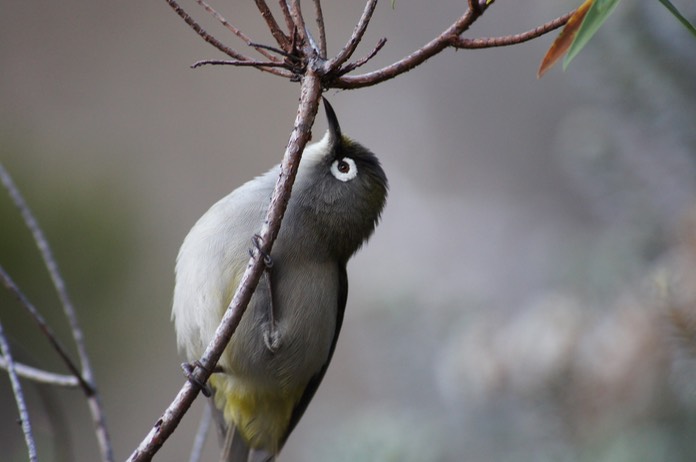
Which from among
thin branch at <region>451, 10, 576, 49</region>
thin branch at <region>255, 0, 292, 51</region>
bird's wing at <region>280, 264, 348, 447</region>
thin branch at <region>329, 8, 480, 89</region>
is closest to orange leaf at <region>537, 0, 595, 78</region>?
thin branch at <region>451, 10, 576, 49</region>

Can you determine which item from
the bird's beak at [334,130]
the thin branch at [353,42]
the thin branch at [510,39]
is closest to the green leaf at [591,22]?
the thin branch at [510,39]

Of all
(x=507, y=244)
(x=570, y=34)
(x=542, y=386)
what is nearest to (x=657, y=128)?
(x=542, y=386)

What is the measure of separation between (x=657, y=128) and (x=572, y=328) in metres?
0.49

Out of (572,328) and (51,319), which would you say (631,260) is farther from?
(51,319)

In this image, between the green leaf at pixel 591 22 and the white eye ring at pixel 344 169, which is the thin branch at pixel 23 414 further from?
the white eye ring at pixel 344 169

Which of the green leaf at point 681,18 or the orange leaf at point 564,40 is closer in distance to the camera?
the green leaf at point 681,18

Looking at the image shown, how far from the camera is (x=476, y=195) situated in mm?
3635

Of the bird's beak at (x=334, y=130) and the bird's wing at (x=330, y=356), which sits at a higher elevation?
the bird's beak at (x=334, y=130)

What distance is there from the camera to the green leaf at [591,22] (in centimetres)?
88

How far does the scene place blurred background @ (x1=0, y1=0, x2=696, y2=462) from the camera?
61.7 inches

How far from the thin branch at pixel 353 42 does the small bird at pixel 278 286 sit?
0.57 metres

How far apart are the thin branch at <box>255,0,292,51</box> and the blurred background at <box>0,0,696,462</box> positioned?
2.44 ft

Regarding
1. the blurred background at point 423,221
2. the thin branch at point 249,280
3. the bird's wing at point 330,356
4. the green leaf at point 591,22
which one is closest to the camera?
the green leaf at point 591,22

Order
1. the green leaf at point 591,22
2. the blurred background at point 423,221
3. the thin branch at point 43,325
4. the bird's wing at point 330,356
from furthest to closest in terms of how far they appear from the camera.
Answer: the bird's wing at point 330,356 → the blurred background at point 423,221 → the thin branch at point 43,325 → the green leaf at point 591,22
